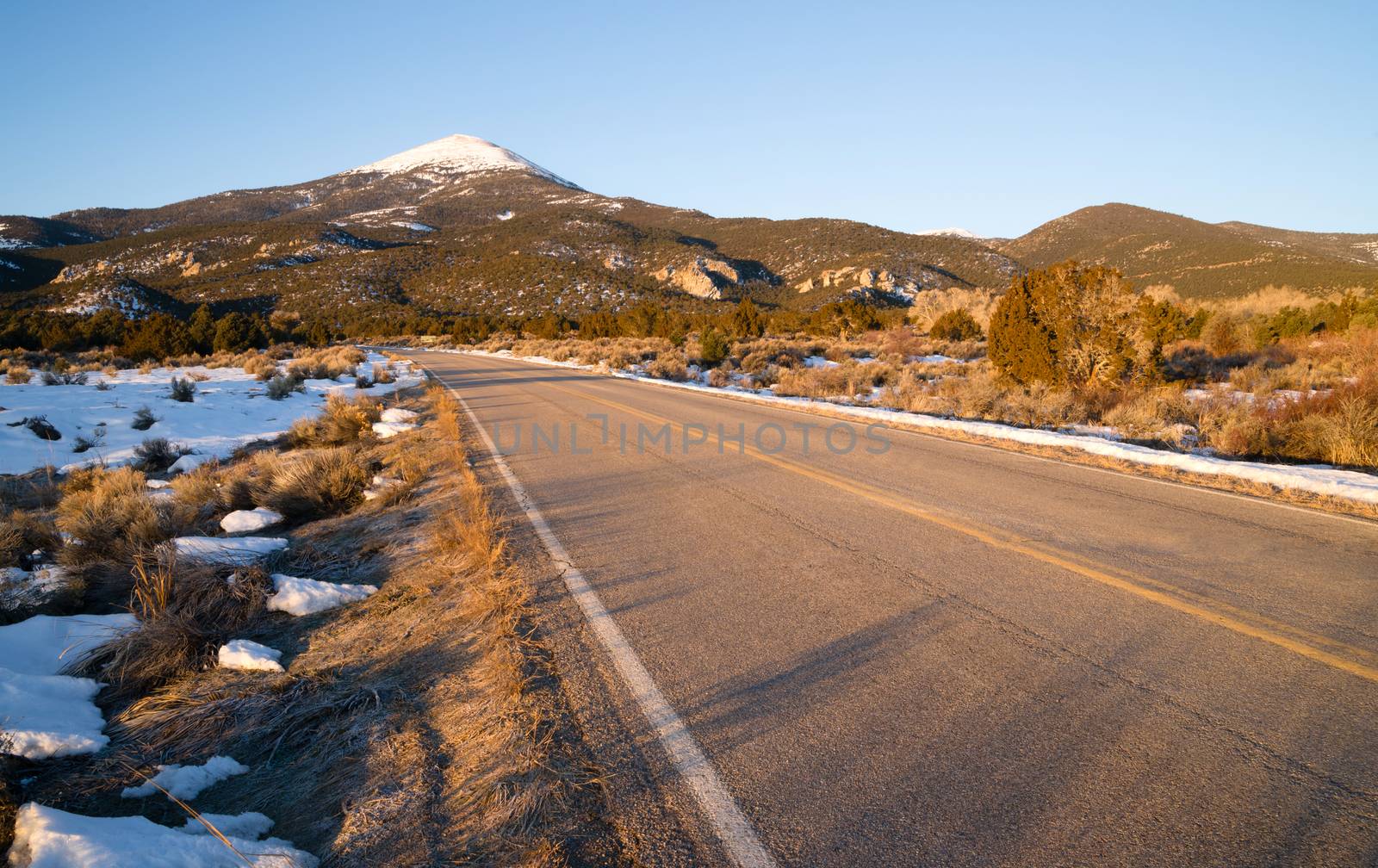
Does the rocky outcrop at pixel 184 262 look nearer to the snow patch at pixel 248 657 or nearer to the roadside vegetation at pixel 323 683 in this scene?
the roadside vegetation at pixel 323 683

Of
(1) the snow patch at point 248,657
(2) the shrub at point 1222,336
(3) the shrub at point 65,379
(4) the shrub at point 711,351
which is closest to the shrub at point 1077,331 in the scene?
(2) the shrub at point 1222,336

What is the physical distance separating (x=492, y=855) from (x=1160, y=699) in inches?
121

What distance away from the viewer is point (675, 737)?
2.85 meters

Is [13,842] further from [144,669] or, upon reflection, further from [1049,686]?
[1049,686]

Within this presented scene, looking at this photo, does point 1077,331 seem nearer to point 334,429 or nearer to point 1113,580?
point 1113,580

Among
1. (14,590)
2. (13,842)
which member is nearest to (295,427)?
A: (14,590)

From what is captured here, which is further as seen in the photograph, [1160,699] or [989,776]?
[1160,699]

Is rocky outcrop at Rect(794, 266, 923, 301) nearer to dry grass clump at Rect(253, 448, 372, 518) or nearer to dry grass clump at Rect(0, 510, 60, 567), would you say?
dry grass clump at Rect(253, 448, 372, 518)

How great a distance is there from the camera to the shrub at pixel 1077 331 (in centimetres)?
1442

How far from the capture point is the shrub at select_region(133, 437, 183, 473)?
11.8 metres

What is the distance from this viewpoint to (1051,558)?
494cm

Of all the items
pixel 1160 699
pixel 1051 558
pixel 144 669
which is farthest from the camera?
pixel 1051 558

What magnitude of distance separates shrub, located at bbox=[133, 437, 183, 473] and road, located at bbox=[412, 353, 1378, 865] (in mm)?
9762

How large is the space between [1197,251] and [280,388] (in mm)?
80188
